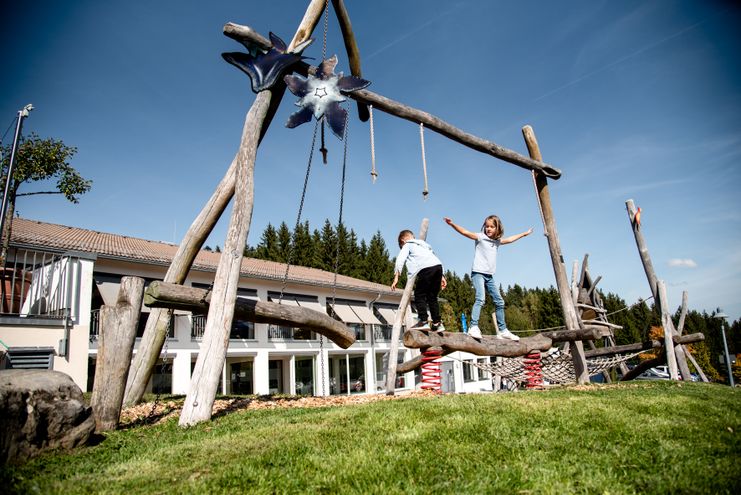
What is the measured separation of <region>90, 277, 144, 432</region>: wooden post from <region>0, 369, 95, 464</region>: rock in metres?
0.62

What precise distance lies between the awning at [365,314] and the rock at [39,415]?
83.2ft

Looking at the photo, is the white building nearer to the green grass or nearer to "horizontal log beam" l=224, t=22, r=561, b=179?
"horizontal log beam" l=224, t=22, r=561, b=179

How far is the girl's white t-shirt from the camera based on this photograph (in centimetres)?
820

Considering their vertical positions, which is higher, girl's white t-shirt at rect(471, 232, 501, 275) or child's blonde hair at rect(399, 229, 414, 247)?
child's blonde hair at rect(399, 229, 414, 247)

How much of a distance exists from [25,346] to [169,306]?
6.10 meters

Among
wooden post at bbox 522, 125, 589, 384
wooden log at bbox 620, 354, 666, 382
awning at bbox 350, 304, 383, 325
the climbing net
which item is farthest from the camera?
awning at bbox 350, 304, 383, 325

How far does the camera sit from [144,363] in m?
7.35

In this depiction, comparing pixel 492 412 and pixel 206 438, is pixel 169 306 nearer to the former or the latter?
pixel 206 438

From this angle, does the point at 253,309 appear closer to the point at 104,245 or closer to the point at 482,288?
the point at 482,288

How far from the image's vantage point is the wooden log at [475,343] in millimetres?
8000

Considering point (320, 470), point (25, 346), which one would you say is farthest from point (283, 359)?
point (320, 470)

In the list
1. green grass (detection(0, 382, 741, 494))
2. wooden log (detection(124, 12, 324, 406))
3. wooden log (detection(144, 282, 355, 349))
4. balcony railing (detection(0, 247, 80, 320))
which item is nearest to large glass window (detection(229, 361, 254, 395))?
balcony railing (detection(0, 247, 80, 320))

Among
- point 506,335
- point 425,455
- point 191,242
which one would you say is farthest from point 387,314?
point 425,455

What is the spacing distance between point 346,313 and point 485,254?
842 inches
